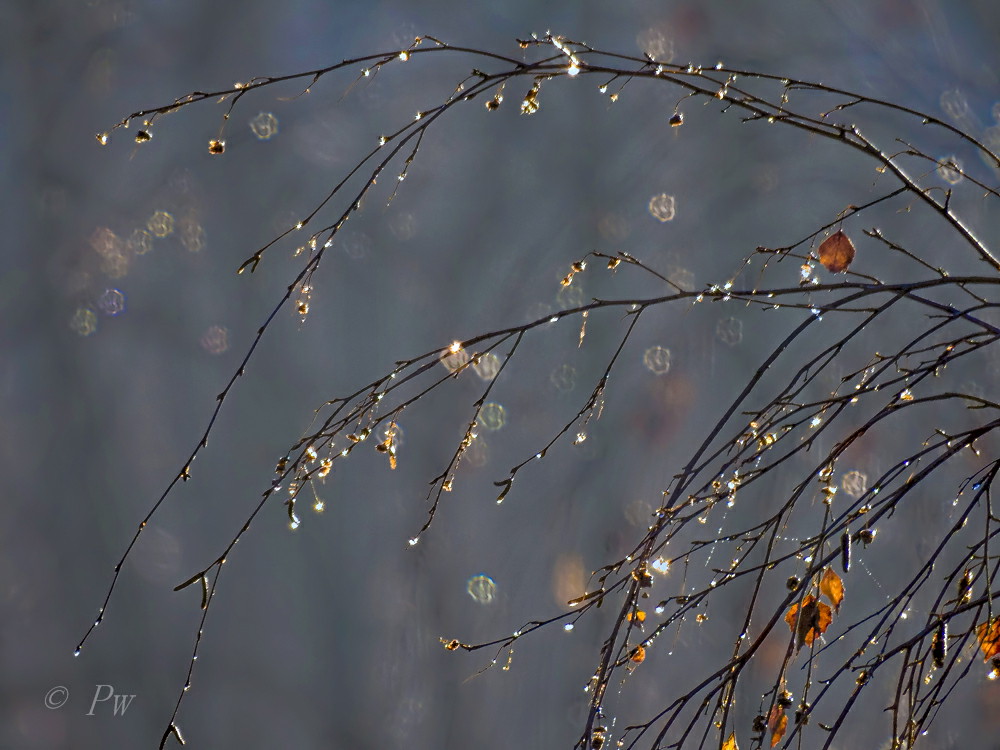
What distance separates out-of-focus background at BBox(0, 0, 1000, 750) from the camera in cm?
155

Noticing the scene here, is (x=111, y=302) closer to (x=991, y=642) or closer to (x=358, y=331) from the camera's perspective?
(x=358, y=331)

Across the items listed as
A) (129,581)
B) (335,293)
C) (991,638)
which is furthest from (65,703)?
(991,638)

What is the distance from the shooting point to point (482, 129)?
1.62 meters

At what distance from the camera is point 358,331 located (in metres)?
1.61

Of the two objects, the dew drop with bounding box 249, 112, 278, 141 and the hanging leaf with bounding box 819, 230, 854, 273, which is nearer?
the hanging leaf with bounding box 819, 230, 854, 273

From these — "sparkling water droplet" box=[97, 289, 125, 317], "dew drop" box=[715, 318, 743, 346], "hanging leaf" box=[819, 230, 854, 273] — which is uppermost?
"sparkling water droplet" box=[97, 289, 125, 317]

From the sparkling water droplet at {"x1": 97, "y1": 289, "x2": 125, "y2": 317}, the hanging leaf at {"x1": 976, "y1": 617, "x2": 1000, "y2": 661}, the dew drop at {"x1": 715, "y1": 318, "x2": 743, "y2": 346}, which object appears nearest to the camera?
the hanging leaf at {"x1": 976, "y1": 617, "x2": 1000, "y2": 661}

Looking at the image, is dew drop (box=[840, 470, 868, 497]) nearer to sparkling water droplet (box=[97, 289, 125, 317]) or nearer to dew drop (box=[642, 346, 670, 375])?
dew drop (box=[642, 346, 670, 375])

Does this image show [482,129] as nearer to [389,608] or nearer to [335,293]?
[335,293]

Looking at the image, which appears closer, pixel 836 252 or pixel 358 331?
pixel 836 252

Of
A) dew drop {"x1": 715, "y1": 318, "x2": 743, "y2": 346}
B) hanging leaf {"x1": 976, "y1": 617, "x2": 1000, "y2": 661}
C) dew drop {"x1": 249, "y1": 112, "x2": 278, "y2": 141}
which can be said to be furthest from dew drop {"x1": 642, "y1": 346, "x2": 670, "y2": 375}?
hanging leaf {"x1": 976, "y1": 617, "x2": 1000, "y2": 661}

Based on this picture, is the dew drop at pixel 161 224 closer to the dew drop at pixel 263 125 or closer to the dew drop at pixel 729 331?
the dew drop at pixel 263 125

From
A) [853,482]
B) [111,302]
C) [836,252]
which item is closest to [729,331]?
[853,482]

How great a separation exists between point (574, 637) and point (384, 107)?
109 centimetres
